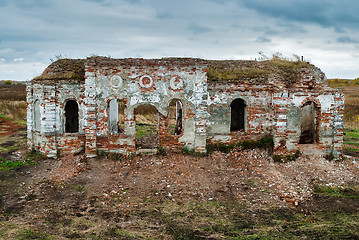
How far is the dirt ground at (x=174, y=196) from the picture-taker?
6719mm

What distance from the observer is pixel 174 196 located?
843 centimetres

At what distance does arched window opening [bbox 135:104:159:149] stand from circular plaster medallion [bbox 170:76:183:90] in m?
2.94

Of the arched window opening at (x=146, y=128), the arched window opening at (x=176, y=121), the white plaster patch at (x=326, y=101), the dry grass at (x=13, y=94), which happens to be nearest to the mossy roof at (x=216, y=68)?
the white plaster patch at (x=326, y=101)

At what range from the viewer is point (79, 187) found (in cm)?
912

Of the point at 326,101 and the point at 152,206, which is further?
the point at 326,101

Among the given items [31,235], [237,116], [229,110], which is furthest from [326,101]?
[31,235]

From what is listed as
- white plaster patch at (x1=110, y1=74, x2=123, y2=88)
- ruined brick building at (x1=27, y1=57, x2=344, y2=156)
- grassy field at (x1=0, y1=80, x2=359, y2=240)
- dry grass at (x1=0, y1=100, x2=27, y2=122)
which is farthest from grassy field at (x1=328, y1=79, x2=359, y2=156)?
dry grass at (x1=0, y1=100, x2=27, y2=122)

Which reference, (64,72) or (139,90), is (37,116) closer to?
(64,72)

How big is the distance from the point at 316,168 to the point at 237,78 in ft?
16.0

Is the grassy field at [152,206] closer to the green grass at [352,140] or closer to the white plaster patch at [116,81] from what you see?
the white plaster patch at [116,81]

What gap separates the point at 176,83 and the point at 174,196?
4.75m

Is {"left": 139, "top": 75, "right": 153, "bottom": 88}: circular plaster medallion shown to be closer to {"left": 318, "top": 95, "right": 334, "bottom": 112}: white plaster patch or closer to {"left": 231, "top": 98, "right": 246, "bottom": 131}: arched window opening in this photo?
{"left": 231, "top": 98, "right": 246, "bottom": 131}: arched window opening

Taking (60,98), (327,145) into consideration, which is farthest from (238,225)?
(60,98)

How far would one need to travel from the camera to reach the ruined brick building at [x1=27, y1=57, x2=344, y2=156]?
1091cm
